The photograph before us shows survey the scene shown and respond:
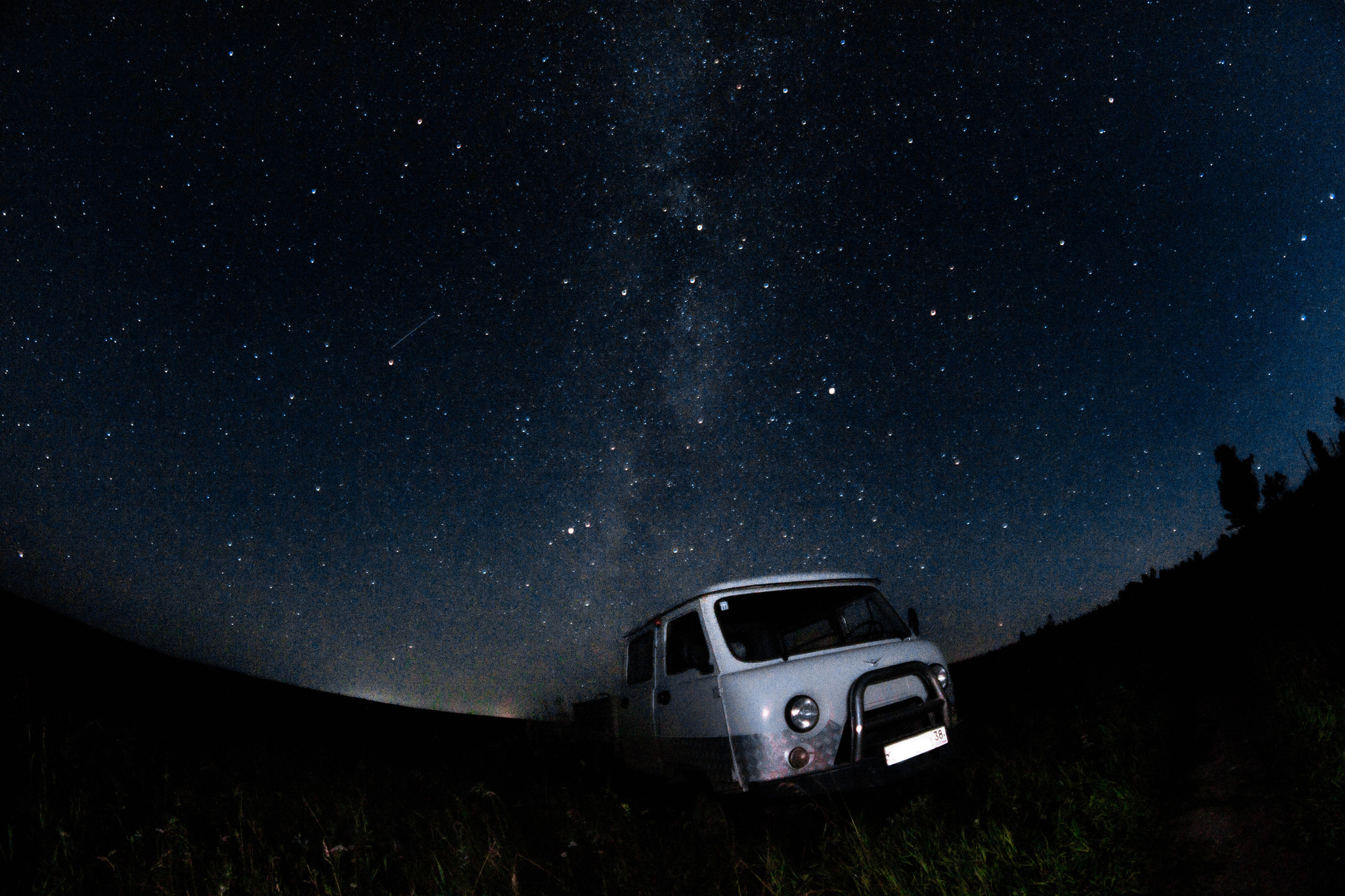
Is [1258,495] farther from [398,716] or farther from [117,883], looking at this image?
[117,883]

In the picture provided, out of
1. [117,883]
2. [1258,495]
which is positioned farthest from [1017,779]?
[1258,495]

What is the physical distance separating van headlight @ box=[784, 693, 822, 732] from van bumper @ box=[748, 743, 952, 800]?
293 mm

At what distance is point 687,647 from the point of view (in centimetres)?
503

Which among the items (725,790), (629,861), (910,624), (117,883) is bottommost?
(629,861)

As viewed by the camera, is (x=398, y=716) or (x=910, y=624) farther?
(x=398, y=716)

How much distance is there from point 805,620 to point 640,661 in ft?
5.95

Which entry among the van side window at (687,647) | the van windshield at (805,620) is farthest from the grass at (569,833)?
the van windshield at (805,620)

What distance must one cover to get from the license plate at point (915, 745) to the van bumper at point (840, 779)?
0.14ft

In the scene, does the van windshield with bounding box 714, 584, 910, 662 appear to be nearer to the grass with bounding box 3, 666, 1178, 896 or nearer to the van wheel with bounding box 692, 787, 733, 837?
the van wheel with bounding box 692, 787, 733, 837

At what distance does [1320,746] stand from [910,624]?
278cm

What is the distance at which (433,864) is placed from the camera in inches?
143

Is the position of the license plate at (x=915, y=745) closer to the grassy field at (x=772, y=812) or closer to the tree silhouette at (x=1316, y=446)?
the grassy field at (x=772, y=812)

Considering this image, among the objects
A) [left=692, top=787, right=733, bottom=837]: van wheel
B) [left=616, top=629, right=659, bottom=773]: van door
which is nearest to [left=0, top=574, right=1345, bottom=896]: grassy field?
[left=692, top=787, right=733, bottom=837]: van wheel

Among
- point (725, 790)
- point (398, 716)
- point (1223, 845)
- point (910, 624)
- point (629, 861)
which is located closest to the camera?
point (1223, 845)
